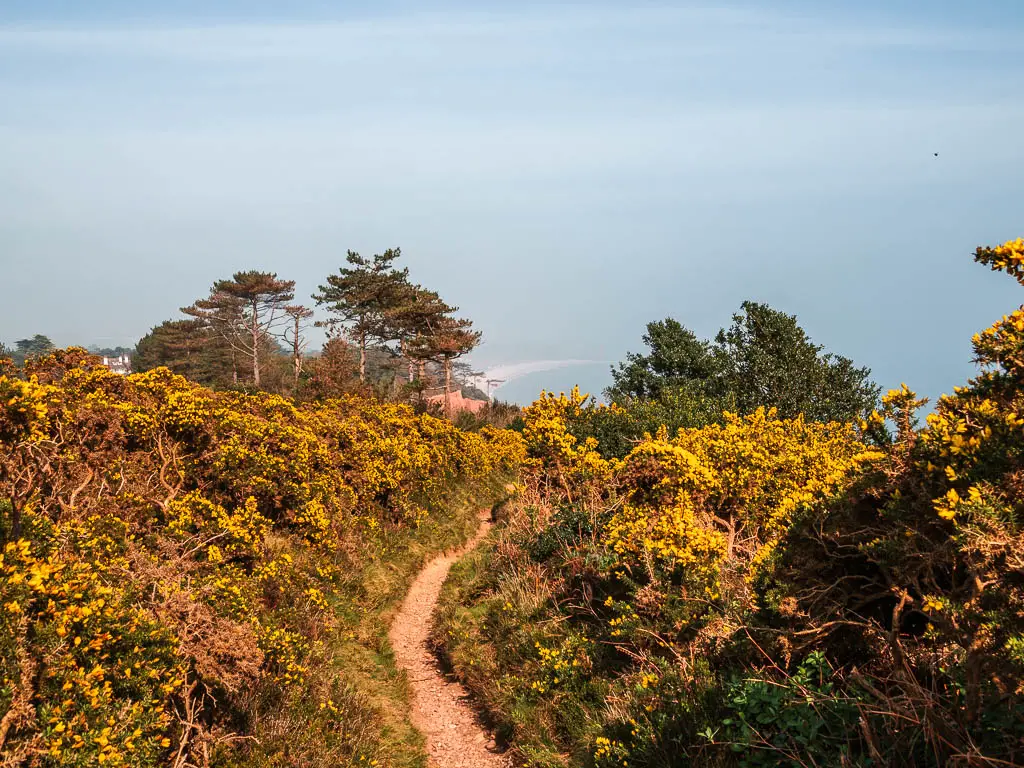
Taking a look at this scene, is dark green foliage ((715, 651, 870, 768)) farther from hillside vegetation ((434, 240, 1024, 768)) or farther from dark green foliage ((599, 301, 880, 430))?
dark green foliage ((599, 301, 880, 430))

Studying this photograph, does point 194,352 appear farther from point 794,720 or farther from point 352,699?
point 794,720

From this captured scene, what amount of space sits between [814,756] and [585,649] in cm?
390

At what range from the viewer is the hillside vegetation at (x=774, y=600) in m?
3.94

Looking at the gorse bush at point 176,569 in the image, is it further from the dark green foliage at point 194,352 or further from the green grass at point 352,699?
the dark green foliage at point 194,352

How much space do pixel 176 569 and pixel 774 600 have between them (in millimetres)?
5634

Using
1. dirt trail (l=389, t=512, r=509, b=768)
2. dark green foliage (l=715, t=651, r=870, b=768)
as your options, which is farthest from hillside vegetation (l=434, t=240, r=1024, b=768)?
dirt trail (l=389, t=512, r=509, b=768)

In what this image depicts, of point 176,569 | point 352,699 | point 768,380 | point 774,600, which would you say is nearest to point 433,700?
point 352,699

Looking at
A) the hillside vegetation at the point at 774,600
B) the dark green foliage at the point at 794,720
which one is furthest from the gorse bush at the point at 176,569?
the dark green foliage at the point at 794,720

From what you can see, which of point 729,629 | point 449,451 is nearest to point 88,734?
point 729,629

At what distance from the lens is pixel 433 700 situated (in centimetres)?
895

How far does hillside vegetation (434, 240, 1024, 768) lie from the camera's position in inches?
155

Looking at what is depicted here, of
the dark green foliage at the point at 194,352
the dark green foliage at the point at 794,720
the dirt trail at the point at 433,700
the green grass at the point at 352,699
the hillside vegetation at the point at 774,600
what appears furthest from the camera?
the dark green foliage at the point at 194,352

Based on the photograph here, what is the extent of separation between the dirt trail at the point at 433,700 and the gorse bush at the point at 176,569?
29.9 inches

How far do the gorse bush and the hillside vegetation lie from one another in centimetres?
227
